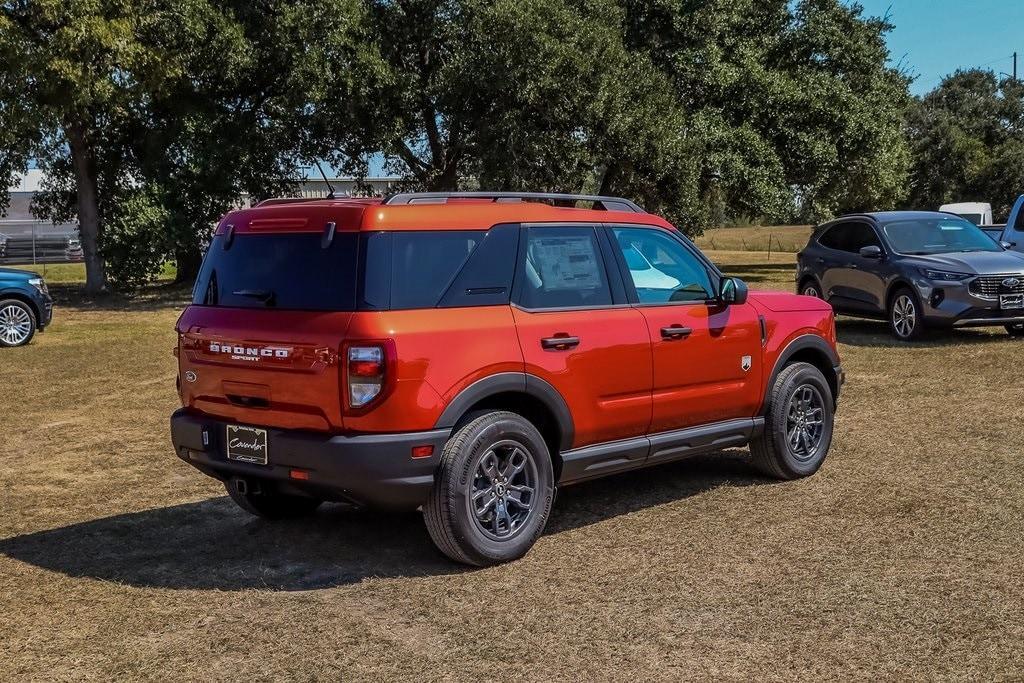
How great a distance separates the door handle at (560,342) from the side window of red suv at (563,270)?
0.63 feet

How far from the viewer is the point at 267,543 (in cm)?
640

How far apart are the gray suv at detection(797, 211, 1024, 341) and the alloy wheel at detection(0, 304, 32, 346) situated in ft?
38.8

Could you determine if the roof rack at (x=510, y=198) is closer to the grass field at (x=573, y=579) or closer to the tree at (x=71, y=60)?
the grass field at (x=573, y=579)

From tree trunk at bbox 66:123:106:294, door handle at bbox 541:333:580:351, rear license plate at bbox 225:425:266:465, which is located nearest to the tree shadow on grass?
tree trunk at bbox 66:123:106:294

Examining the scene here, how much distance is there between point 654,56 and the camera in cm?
2975

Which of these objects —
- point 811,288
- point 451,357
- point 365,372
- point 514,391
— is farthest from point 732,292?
point 811,288

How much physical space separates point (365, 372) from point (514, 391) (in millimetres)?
889

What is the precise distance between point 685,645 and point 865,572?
1333mm

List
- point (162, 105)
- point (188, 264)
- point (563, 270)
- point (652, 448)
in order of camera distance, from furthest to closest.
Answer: point (188, 264), point (162, 105), point (652, 448), point (563, 270)

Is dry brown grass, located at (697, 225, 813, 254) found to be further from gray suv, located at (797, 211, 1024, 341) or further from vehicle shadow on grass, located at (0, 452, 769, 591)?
vehicle shadow on grass, located at (0, 452, 769, 591)

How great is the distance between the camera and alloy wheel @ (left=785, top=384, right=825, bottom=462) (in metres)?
7.53

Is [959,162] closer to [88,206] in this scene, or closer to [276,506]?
[88,206]

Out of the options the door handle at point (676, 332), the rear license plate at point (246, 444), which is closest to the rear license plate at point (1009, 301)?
the door handle at point (676, 332)

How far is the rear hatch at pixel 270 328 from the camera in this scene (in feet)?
17.9
